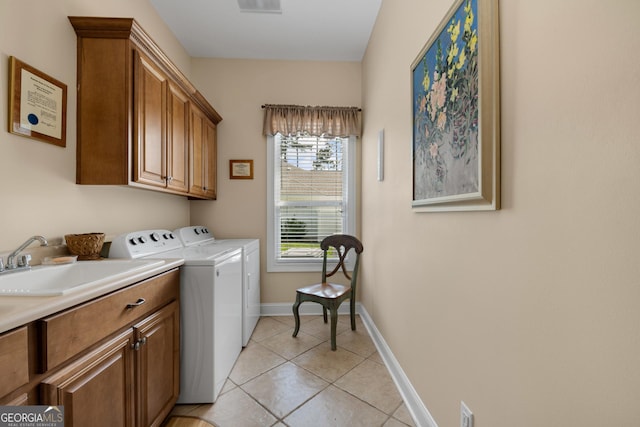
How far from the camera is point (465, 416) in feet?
3.41

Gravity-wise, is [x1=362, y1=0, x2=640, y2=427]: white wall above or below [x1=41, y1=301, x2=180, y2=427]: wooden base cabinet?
above

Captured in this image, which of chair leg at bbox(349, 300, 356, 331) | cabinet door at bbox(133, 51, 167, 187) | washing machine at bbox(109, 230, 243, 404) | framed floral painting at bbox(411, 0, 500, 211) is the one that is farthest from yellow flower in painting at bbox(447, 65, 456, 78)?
chair leg at bbox(349, 300, 356, 331)

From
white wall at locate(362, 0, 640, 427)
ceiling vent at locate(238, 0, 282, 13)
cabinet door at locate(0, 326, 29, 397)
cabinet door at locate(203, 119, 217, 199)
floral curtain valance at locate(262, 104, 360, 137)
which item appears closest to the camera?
white wall at locate(362, 0, 640, 427)

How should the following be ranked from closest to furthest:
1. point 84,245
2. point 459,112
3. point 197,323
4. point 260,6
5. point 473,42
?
point 473,42, point 459,112, point 84,245, point 197,323, point 260,6

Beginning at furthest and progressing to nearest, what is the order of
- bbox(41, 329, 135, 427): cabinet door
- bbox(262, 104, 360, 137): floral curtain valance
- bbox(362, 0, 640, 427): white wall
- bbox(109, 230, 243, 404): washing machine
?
1. bbox(262, 104, 360, 137): floral curtain valance
2. bbox(109, 230, 243, 404): washing machine
3. bbox(41, 329, 135, 427): cabinet door
4. bbox(362, 0, 640, 427): white wall

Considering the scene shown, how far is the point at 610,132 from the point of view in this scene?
1.83 feet

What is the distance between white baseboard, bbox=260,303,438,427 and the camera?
56.3 inches

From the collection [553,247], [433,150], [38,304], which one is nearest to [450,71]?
[433,150]

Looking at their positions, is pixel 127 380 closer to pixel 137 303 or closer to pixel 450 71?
pixel 137 303

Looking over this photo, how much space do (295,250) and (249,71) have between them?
2143mm

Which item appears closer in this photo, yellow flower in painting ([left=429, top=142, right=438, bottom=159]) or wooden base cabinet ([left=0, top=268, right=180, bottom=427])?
wooden base cabinet ([left=0, top=268, right=180, bottom=427])

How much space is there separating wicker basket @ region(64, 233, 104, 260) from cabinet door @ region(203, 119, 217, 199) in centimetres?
122

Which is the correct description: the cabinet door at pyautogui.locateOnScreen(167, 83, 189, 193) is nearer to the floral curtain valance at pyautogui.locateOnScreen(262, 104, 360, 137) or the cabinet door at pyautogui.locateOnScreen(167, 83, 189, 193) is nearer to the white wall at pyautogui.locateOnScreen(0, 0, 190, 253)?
the white wall at pyautogui.locateOnScreen(0, 0, 190, 253)

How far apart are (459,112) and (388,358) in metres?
1.77
